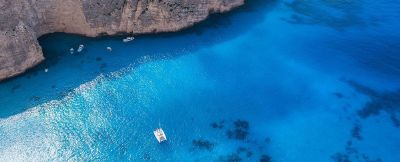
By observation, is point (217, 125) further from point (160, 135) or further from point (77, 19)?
point (77, 19)

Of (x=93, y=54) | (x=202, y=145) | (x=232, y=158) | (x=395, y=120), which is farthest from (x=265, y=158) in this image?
(x=93, y=54)

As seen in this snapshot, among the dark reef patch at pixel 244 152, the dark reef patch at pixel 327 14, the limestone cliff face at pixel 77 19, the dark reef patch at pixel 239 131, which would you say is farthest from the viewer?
the dark reef patch at pixel 327 14

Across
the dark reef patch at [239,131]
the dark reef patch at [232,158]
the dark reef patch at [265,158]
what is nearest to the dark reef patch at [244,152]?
the dark reef patch at [232,158]

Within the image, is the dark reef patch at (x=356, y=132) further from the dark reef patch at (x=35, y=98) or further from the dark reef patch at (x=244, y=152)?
the dark reef patch at (x=35, y=98)

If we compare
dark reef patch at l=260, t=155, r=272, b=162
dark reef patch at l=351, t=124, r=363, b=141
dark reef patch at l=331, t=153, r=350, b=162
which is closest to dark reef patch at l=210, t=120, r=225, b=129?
dark reef patch at l=260, t=155, r=272, b=162

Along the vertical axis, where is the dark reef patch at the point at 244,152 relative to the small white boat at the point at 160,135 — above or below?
below

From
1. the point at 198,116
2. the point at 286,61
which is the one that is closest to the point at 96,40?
the point at 198,116
